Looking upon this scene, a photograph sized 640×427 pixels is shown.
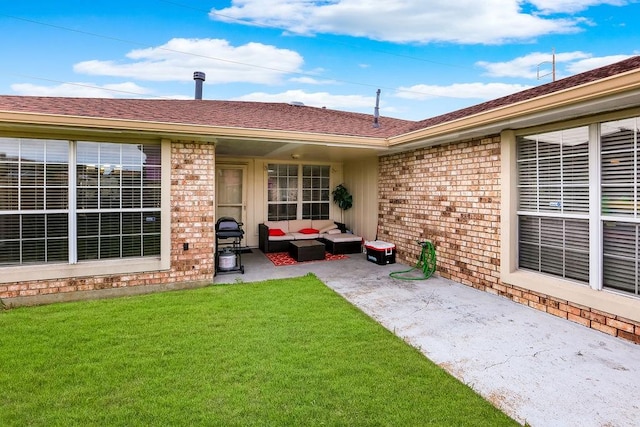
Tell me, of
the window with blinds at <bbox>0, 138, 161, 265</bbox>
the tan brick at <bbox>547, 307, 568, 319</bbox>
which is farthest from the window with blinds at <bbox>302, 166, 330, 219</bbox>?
the tan brick at <bbox>547, 307, 568, 319</bbox>

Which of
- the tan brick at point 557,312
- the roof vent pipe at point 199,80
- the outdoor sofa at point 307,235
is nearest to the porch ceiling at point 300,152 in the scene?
the outdoor sofa at point 307,235

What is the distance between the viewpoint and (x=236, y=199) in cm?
937

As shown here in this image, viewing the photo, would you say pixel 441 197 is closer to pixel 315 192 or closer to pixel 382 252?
pixel 382 252

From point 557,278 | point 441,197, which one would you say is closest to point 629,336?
point 557,278

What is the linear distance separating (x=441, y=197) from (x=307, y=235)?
12.7 ft

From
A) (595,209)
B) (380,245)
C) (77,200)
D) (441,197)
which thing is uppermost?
(441,197)

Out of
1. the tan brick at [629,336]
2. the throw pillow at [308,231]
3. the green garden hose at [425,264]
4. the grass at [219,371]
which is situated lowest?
the grass at [219,371]

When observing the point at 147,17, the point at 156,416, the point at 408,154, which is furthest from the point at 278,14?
the point at 156,416

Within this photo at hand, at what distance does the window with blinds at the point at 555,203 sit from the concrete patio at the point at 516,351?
2.47ft

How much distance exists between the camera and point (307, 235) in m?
8.97

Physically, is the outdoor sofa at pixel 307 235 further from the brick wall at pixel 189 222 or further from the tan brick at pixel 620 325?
the tan brick at pixel 620 325

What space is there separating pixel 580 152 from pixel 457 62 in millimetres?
15742

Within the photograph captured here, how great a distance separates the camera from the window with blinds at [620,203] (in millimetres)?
3693

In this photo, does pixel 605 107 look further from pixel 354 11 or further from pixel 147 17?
pixel 147 17
